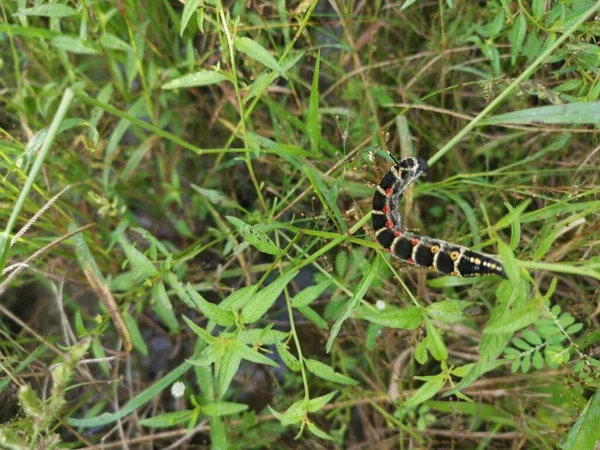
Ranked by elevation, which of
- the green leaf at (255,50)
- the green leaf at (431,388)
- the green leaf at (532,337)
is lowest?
the green leaf at (532,337)

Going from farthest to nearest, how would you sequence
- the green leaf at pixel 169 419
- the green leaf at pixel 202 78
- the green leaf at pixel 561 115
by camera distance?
1. the green leaf at pixel 169 419
2. the green leaf at pixel 202 78
3. the green leaf at pixel 561 115

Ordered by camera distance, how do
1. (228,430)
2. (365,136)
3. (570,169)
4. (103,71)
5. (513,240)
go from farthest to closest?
1. (103,71)
2. (365,136)
3. (228,430)
4. (570,169)
5. (513,240)

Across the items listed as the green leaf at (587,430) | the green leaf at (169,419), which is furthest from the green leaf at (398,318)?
the green leaf at (169,419)

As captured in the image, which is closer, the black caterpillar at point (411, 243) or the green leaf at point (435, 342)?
the green leaf at point (435, 342)

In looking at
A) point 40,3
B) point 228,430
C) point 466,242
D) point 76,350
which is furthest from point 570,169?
point 40,3

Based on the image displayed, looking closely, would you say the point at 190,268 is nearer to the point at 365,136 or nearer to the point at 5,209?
the point at 5,209

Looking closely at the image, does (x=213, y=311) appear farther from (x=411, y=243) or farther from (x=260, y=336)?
(x=411, y=243)

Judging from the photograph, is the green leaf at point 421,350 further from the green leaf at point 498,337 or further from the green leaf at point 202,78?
the green leaf at point 202,78
